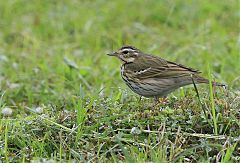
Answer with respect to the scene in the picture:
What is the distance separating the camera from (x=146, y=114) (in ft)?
21.7

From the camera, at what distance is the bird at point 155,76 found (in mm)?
7352

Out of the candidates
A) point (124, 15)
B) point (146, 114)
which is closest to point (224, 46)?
point (124, 15)

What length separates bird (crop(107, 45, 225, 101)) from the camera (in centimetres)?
735

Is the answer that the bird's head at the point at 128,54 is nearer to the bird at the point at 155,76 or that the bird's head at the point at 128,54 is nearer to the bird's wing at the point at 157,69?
the bird at the point at 155,76

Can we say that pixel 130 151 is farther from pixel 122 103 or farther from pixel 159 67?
pixel 159 67

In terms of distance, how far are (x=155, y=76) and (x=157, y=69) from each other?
9 cm

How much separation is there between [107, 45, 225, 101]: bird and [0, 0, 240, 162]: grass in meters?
0.16

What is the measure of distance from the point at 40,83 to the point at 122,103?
7.81ft

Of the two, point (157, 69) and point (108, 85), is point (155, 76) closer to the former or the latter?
point (157, 69)

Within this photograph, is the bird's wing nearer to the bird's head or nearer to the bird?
the bird

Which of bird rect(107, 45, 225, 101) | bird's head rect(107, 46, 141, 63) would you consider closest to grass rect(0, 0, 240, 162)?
bird rect(107, 45, 225, 101)

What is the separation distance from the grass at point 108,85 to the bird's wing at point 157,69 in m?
0.25

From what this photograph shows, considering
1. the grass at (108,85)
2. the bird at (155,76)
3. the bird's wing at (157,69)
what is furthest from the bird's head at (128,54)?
the grass at (108,85)

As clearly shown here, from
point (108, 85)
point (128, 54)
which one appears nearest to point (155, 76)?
point (128, 54)
